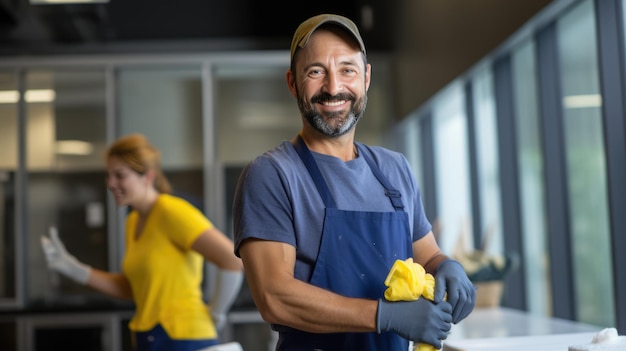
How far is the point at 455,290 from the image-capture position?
1463 millimetres

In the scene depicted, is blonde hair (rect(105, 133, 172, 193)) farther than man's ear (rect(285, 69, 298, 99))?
Yes

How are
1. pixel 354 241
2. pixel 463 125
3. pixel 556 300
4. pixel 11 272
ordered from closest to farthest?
pixel 354 241 → pixel 556 300 → pixel 463 125 → pixel 11 272

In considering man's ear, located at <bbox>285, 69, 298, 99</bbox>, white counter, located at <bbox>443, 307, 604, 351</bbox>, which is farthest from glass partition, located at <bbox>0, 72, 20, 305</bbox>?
man's ear, located at <bbox>285, 69, 298, 99</bbox>

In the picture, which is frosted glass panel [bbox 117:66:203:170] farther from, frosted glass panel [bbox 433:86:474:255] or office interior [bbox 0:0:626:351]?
frosted glass panel [bbox 433:86:474:255]

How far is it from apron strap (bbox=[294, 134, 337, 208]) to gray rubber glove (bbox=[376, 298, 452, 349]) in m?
0.22

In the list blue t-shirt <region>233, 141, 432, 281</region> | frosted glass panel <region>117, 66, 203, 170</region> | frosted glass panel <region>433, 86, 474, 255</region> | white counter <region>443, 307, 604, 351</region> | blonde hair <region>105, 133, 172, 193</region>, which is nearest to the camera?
blue t-shirt <region>233, 141, 432, 281</region>

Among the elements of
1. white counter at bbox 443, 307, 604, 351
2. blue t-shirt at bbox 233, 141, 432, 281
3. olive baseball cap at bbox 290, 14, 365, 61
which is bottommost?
white counter at bbox 443, 307, 604, 351

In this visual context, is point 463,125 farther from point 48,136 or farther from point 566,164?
point 48,136

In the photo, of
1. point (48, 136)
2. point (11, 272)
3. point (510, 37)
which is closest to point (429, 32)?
point (510, 37)

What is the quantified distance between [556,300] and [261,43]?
2.91 meters

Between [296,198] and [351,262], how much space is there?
15 centimetres

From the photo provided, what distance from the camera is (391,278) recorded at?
4.65 ft

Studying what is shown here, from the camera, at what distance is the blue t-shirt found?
4.98 ft

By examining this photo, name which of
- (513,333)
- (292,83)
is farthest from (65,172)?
(292,83)
